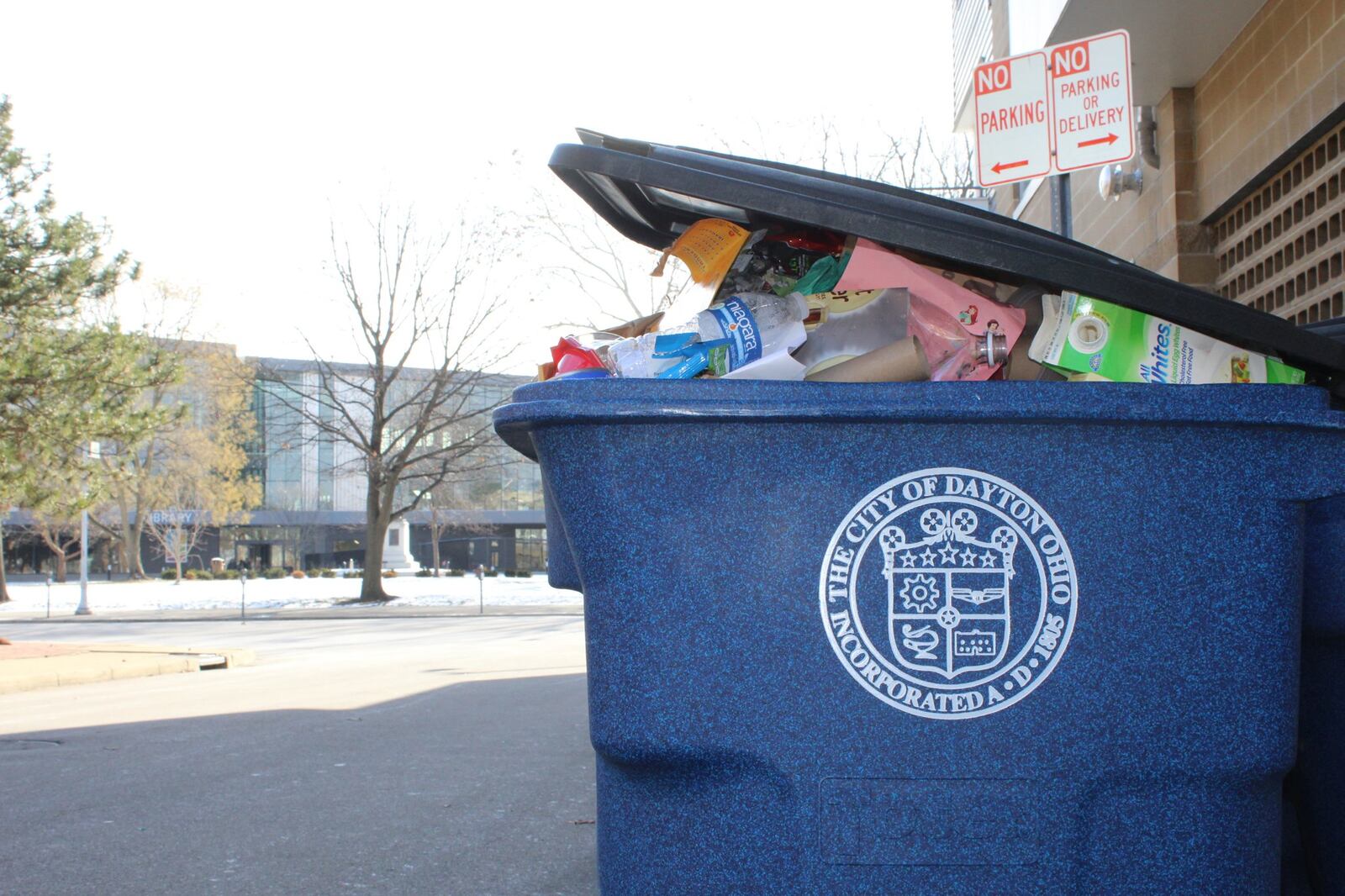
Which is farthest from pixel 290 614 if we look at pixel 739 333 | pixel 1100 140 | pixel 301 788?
pixel 739 333

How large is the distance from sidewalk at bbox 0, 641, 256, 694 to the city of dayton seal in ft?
34.8

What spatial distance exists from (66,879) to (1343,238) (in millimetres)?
4766

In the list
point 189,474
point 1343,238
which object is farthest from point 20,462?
point 189,474

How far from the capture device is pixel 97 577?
55.1m

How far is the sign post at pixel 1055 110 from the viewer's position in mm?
3473

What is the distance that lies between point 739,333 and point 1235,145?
460 centimetres

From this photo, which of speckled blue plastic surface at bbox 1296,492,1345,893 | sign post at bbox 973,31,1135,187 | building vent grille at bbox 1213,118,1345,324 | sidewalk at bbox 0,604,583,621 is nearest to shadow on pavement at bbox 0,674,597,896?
speckled blue plastic surface at bbox 1296,492,1345,893

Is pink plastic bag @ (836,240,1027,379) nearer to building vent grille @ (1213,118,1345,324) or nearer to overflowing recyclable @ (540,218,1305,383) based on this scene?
overflowing recyclable @ (540,218,1305,383)

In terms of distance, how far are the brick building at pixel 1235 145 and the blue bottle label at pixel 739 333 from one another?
2767 millimetres

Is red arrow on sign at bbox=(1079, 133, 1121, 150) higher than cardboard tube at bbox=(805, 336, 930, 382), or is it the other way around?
red arrow on sign at bbox=(1079, 133, 1121, 150)

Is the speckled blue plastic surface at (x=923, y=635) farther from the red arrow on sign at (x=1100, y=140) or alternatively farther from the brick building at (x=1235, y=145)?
the brick building at (x=1235, y=145)

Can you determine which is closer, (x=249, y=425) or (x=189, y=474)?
(x=189, y=474)

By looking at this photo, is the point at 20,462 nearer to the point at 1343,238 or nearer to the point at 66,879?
the point at 66,879

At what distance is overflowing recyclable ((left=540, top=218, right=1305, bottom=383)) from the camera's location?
1.51 meters
